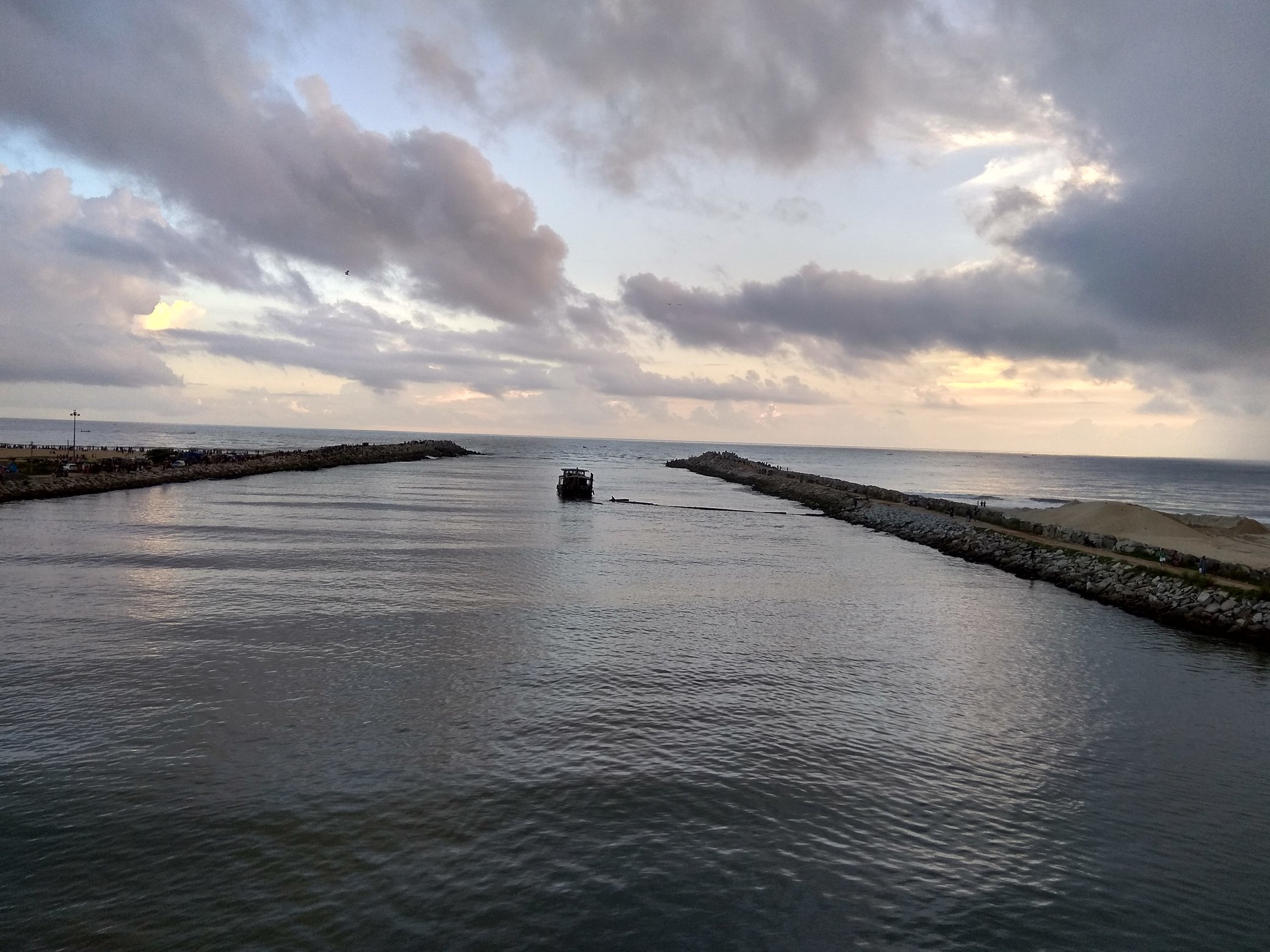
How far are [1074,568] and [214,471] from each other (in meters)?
87.5

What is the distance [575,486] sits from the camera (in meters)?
81.3

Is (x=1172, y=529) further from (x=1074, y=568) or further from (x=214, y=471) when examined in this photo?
(x=214, y=471)

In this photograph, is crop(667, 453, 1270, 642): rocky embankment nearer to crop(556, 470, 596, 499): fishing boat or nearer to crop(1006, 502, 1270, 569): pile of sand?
crop(1006, 502, 1270, 569): pile of sand

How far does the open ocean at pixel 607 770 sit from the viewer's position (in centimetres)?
1045

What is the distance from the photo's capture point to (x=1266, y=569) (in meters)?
34.2

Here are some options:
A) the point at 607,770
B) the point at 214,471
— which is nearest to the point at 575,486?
the point at 214,471

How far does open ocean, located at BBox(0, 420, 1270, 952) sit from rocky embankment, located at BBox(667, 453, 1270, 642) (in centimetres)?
185

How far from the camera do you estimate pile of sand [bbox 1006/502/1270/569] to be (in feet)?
152

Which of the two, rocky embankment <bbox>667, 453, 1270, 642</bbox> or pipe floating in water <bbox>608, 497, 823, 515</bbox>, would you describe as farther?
pipe floating in water <bbox>608, 497, 823, 515</bbox>

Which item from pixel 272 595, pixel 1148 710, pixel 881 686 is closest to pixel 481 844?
pixel 881 686

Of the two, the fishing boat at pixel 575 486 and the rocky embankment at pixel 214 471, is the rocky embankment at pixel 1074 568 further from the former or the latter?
the rocky embankment at pixel 214 471

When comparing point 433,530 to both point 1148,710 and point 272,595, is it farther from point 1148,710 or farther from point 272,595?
point 1148,710

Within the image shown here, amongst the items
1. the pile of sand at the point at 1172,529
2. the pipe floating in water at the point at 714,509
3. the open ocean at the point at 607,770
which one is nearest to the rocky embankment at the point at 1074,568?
the open ocean at the point at 607,770

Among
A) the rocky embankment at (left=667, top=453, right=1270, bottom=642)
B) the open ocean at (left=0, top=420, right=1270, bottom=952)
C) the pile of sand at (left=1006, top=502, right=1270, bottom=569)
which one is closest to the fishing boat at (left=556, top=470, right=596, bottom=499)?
the rocky embankment at (left=667, top=453, right=1270, bottom=642)
